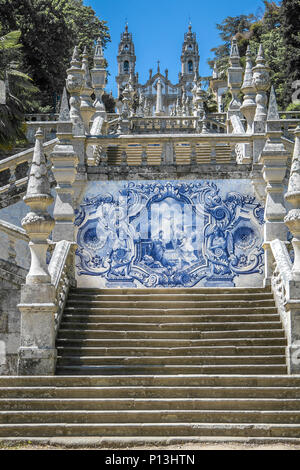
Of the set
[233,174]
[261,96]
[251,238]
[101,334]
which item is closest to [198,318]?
[101,334]

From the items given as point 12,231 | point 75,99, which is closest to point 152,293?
point 12,231

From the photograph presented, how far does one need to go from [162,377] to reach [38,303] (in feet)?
7.52

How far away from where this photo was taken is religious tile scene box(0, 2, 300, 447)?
10297 millimetres

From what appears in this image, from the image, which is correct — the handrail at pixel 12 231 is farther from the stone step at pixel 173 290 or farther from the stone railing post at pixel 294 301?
the stone railing post at pixel 294 301

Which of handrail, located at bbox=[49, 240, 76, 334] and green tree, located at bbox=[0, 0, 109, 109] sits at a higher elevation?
green tree, located at bbox=[0, 0, 109, 109]

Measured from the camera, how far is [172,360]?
38.7ft

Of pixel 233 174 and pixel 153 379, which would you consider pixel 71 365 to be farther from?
pixel 233 174

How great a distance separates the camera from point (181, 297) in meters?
13.7

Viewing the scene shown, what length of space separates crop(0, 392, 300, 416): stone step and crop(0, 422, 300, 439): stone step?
0.40 m

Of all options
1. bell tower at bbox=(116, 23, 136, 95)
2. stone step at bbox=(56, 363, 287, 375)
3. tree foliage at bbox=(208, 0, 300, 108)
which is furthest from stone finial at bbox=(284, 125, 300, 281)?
A: bell tower at bbox=(116, 23, 136, 95)

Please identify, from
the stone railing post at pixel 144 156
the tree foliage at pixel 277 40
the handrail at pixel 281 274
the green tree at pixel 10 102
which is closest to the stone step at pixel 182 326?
the handrail at pixel 281 274

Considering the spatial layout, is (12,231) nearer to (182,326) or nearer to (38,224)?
(38,224)

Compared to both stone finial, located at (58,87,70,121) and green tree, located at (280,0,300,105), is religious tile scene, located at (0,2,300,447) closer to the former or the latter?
stone finial, located at (58,87,70,121)

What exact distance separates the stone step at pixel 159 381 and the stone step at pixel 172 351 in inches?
39.0
